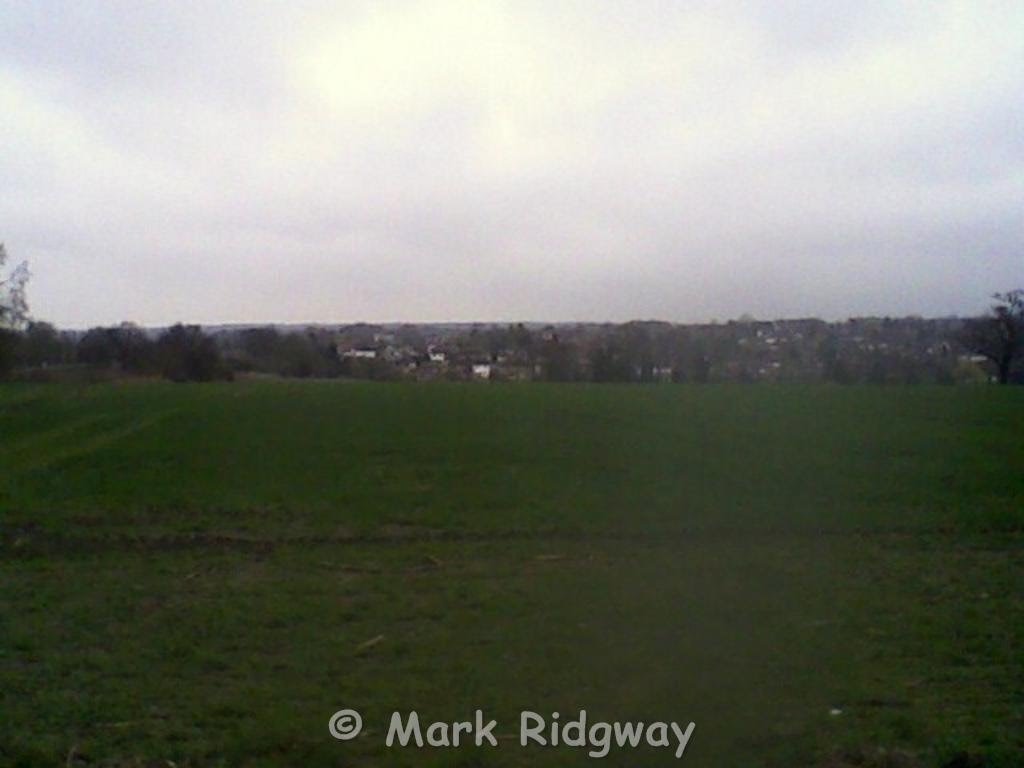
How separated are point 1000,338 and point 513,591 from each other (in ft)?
196

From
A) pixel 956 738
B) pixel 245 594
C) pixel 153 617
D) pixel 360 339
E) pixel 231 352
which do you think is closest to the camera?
pixel 956 738

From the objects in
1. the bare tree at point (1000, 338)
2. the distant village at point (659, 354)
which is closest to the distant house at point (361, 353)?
the distant village at point (659, 354)

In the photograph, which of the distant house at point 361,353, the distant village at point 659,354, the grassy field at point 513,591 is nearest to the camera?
the grassy field at point 513,591

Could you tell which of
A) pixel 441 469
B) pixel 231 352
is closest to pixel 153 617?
pixel 441 469

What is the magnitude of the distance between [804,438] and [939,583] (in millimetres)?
15327

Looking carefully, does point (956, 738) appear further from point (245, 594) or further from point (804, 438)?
point (804, 438)

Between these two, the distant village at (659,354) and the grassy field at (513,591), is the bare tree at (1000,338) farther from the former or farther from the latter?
the grassy field at (513,591)

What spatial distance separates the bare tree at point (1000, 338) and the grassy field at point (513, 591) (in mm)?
36995

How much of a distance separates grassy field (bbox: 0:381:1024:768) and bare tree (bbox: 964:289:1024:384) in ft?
121

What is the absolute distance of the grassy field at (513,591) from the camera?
6.46m

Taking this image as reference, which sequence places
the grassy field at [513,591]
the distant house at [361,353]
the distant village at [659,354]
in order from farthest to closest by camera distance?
1. the distant house at [361,353]
2. the distant village at [659,354]
3. the grassy field at [513,591]

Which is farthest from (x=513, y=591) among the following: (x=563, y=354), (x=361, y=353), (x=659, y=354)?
(x=361, y=353)

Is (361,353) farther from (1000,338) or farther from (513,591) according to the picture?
(513,591)

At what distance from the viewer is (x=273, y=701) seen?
23.1 feet
